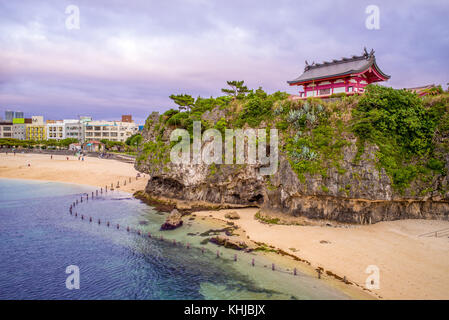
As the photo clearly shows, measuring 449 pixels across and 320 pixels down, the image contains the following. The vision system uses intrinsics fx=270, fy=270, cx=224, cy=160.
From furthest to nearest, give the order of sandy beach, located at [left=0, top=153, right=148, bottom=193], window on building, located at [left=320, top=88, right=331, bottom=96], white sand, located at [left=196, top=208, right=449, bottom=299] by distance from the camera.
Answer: sandy beach, located at [left=0, top=153, right=148, bottom=193] → window on building, located at [left=320, top=88, right=331, bottom=96] → white sand, located at [left=196, top=208, right=449, bottom=299]

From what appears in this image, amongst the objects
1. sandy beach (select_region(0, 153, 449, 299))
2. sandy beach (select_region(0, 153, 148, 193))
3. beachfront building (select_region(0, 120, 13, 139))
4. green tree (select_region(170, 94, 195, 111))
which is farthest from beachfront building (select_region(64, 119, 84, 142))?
sandy beach (select_region(0, 153, 449, 299))

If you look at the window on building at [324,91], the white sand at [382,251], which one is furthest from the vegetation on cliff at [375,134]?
the window on building at [324,91]

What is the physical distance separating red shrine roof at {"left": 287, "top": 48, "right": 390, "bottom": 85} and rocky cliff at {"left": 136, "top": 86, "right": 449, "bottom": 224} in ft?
18.0

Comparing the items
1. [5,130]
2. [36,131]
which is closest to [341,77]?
[36,131]

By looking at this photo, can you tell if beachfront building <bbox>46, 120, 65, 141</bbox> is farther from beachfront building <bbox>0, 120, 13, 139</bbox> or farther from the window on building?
the window on building

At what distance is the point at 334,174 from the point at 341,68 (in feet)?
53.6

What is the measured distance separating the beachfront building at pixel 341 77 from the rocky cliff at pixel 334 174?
5428mm

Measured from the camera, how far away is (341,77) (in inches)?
1353

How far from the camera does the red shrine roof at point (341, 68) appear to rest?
3303cm

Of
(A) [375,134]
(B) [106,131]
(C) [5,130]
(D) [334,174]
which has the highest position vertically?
(C) [5,130]

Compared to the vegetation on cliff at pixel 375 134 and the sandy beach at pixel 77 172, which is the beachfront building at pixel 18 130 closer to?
the sandy beach at pixel 77 172

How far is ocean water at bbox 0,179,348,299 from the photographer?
17.4 metres

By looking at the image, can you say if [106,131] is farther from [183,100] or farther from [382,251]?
[382,251]
